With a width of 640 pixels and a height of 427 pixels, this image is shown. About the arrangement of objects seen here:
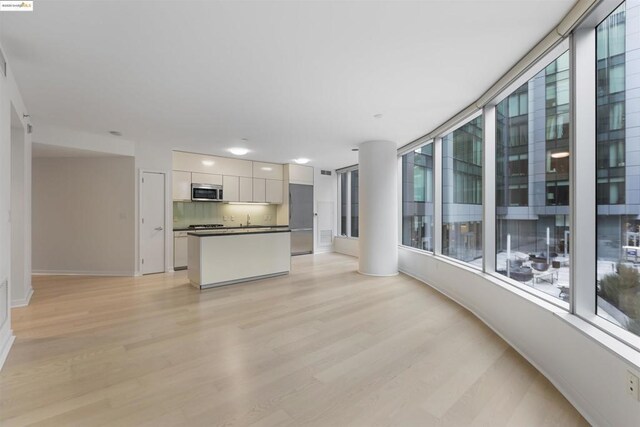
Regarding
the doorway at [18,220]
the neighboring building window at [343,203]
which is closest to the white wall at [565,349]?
the neighboring building window at [343,203]

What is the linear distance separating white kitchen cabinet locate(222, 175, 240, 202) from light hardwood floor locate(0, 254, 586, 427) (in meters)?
3.32

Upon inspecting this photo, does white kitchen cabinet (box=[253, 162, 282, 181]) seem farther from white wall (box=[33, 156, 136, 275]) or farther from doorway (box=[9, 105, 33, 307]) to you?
doorway (box=[9, 105, 33, 307])

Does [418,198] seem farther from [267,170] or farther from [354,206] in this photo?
[267,170]

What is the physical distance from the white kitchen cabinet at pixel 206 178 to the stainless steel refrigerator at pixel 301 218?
6.37ft

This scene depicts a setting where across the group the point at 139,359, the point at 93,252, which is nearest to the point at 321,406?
the point at 139,359

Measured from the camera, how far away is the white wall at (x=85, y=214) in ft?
18.2

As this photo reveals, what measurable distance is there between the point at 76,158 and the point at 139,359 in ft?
16.7

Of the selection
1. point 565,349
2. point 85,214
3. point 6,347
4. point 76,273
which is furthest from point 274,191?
point 565,349

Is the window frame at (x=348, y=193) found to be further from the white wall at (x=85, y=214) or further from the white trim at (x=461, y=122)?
the white wall at (x=85, y=214)

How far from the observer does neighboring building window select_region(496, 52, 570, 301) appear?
7.36 feet

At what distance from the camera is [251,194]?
23.7 feet

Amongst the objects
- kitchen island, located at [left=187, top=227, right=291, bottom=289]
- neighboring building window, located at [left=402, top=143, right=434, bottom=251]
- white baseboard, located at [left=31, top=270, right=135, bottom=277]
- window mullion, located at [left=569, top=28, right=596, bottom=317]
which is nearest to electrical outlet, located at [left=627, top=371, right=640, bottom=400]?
window mullion, located at [left=569, top=28, right=596, bottom=317]

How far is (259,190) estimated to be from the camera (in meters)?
7.35

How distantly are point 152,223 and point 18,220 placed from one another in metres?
2.11
